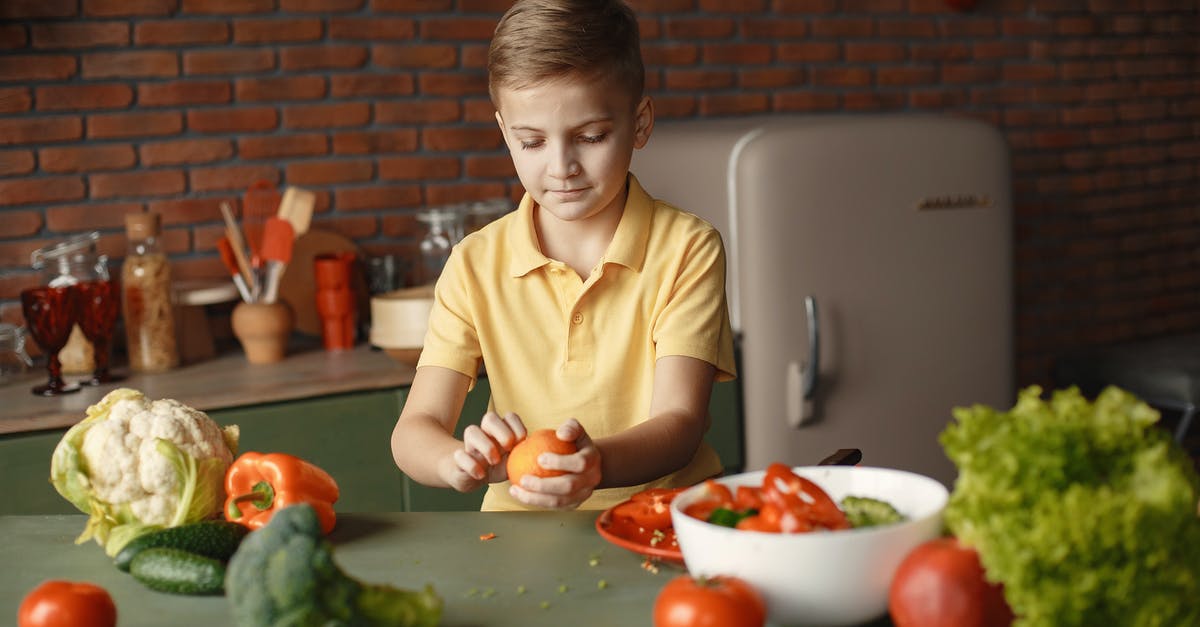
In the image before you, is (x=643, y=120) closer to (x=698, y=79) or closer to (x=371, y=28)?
(x=371, y=28)

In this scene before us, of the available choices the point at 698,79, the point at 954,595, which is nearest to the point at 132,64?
the point at 698,79

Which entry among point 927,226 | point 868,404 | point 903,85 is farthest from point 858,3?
point 868,404

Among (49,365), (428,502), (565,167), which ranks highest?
(565,167)

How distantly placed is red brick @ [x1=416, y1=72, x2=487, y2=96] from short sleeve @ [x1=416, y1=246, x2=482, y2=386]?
5.19 ft

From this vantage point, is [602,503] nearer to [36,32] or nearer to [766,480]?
Result: [766,480]

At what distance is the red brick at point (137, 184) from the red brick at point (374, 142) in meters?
0.40

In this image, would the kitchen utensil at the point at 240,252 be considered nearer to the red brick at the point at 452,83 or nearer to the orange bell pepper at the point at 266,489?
the red brick at the point at 452,83

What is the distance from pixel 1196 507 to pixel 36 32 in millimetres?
2668

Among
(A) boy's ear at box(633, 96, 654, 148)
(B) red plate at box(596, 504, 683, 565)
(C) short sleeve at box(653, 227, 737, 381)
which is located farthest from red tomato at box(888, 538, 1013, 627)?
(A) boy's ear at box(633, 96, 654, 148)

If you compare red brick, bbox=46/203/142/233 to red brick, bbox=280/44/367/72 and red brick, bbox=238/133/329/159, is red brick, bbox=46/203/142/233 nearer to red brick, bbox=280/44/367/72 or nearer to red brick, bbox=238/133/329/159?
red brick, bbox=238/133/329/159

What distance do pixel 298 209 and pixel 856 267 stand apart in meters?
1.32

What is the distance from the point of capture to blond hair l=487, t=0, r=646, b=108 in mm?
1493

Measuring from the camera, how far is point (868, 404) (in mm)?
3018

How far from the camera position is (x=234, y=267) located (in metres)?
2.85
